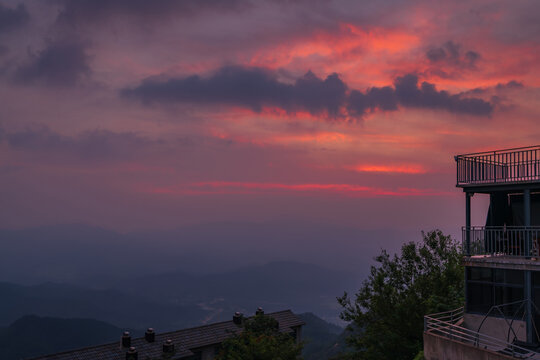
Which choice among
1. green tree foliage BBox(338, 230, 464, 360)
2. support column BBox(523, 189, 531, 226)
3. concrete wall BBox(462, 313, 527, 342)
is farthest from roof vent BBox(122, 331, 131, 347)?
support column BBox(523, 189, 531, 226)

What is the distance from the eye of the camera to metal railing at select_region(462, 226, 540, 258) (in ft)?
74.1

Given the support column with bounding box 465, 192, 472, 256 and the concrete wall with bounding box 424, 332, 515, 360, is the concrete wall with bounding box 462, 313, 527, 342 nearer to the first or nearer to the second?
the concrete wall with bounding box 424, 332, 515, 360

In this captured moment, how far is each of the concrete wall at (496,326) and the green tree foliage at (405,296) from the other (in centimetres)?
652

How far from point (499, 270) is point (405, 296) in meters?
13.1

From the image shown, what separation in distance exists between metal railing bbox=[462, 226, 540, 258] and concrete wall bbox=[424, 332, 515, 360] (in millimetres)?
5498

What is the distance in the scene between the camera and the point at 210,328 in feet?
136

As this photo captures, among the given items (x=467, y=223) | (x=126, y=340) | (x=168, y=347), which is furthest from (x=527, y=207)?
(x=126, y=340)

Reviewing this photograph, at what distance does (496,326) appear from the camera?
22.5 m

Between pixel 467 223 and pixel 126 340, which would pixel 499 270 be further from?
pixel 126 340

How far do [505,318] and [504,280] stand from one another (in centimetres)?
181

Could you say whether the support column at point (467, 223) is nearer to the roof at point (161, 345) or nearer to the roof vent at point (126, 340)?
the roof at point (161, 345)

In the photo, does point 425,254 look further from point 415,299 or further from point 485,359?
point 485,359

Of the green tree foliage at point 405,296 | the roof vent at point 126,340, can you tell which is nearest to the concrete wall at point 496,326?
the green tree foliage at point 405,296

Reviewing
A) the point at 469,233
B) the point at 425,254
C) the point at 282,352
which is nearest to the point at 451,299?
the point at 425,254
